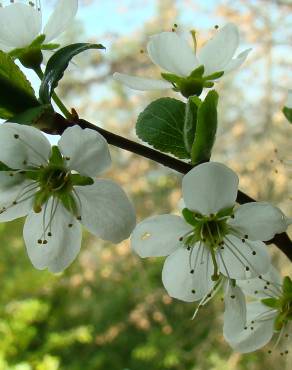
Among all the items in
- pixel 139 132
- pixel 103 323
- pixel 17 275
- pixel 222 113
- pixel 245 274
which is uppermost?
pixel 139 132

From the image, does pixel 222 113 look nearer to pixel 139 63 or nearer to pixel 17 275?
pixel 139 63

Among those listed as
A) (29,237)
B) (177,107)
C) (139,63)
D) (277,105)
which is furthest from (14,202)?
(139,63)

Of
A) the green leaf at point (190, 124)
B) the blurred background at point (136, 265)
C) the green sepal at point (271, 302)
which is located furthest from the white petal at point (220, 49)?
the blurred background at point (136, 265)

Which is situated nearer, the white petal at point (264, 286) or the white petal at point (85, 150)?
the white petal at point (85, 150)

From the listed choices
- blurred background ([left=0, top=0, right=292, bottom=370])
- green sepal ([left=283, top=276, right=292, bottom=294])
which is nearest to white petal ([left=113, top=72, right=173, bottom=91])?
green sepal ([left=283, top=276, right=292, bottom=294])

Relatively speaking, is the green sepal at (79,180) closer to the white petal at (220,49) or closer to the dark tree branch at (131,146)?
the dark tree branch at (131,146)

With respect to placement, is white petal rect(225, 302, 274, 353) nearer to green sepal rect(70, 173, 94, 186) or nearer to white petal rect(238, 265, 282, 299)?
white petal rect(238, 265, 282, 299)

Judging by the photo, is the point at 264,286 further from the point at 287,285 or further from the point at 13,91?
the point at 13,91

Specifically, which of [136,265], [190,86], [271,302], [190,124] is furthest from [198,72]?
[136,265]
